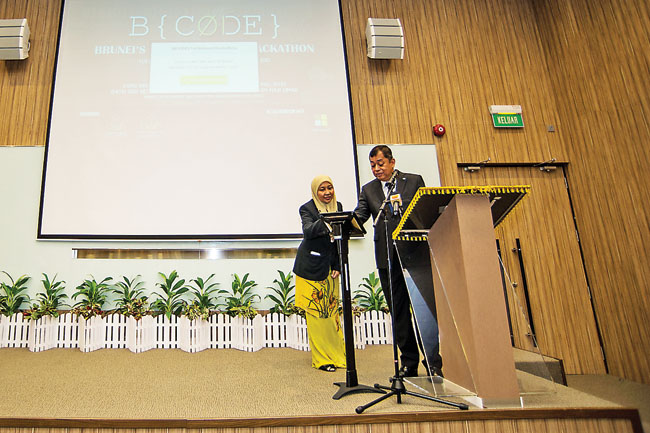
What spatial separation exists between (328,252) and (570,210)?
10.1 feet

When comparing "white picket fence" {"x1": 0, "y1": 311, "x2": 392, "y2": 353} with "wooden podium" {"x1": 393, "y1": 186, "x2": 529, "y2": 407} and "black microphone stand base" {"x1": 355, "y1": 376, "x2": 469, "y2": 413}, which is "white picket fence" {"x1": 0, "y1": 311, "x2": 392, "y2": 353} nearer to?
"black microphone stand base" {"x1": 355, "y1": 376, "x2": 469, "y2": 413}

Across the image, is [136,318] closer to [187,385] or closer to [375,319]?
[187,385]

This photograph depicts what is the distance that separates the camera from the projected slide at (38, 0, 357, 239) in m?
4.12

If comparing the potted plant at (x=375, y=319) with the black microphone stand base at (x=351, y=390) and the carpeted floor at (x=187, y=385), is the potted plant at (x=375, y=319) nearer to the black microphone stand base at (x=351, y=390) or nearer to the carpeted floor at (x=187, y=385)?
the carpeted floor at (x=187, y=385)

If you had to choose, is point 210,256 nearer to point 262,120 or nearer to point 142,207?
point 142,207

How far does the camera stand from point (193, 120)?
14.2 ft

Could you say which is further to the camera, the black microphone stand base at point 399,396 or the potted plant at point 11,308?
the potted plant at point 11,308

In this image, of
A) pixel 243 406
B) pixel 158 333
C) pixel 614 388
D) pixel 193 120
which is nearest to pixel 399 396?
pixel 243 406

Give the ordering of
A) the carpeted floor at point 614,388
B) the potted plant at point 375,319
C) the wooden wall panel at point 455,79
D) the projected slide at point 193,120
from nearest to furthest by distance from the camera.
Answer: the carpeted floor at point 614,388 < the potted plant at point 375,319 < the projected slide at point 193,120 < the wooden wall panel at point 455,79

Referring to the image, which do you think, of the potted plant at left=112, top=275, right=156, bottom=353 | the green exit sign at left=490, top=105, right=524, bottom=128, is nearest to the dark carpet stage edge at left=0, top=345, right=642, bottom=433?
the potted plant at left=112, top=275, right=156, bottom=353

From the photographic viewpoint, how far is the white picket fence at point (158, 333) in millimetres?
3545

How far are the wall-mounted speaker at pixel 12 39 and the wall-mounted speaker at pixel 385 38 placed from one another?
3804 mm

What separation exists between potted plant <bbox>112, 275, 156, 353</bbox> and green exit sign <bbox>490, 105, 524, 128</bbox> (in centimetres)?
418

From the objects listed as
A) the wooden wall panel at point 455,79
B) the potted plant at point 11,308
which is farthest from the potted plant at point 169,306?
the wooden wall panel at point 455,79
